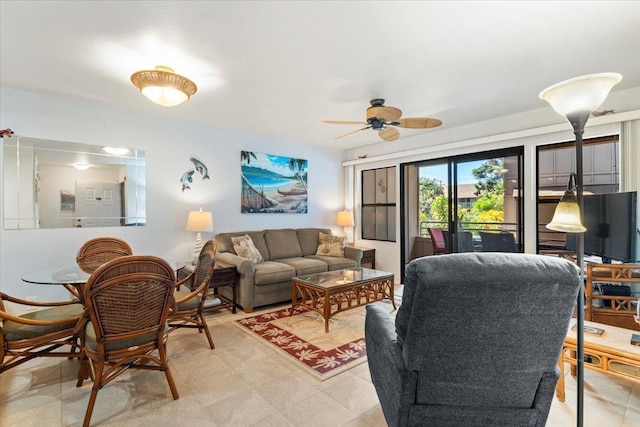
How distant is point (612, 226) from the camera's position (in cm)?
283

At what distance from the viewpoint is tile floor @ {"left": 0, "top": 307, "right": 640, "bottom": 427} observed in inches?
73.2

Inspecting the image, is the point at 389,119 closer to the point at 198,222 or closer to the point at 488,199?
the point at 488,199

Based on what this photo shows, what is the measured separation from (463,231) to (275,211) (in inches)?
118

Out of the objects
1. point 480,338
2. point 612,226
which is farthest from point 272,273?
point 612,226

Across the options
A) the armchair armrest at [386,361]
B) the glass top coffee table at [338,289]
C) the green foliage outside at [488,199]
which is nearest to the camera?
the armchair armrest at [386,361]

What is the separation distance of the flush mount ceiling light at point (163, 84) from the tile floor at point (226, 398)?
2231mm

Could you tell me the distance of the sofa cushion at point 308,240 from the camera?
521 cm

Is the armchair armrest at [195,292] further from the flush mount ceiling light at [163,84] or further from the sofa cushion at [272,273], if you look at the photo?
the flush mount ceiling light at [163,84]

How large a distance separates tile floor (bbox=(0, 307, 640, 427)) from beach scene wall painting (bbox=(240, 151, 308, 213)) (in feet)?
9.28

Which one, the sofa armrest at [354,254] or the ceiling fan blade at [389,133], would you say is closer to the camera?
the ceiling fan blade at [389,133]

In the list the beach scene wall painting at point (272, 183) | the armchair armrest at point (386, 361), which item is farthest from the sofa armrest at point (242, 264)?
the armchair armrest at point (386, 361)

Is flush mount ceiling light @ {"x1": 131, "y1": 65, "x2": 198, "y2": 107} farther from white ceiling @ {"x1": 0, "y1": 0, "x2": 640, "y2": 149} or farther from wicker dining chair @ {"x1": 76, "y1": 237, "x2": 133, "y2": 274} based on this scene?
wicker dining chair @ {"x1": 76, "y1": 237, "x2": 133, "y2": 274}

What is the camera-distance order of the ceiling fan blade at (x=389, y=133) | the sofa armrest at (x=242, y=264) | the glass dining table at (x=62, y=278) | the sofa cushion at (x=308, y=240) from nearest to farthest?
the glass dining table at (x=62, y=278)
the ceiling fan blade at (x=389, y=133)
the sofa armrest at (x=242, y=264)
the sofa cushion at (x=308, y=240)

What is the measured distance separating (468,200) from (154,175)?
14.6ft
